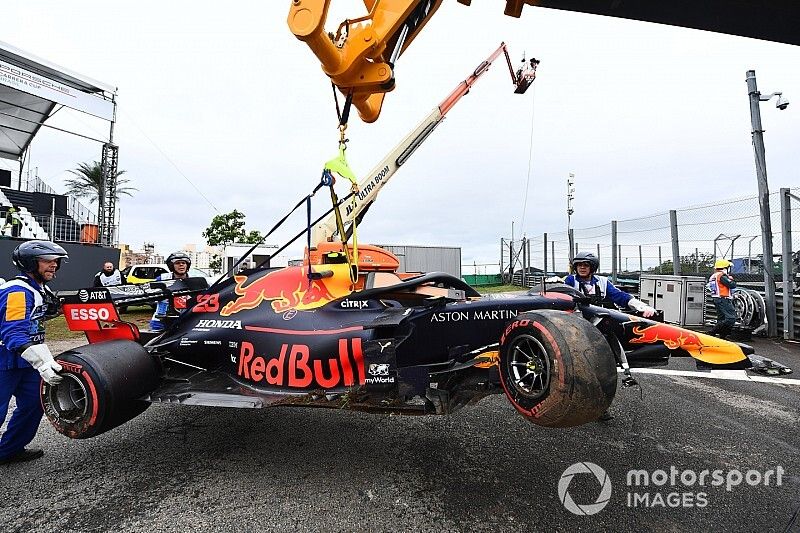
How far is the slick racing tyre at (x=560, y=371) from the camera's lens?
2.15 meters

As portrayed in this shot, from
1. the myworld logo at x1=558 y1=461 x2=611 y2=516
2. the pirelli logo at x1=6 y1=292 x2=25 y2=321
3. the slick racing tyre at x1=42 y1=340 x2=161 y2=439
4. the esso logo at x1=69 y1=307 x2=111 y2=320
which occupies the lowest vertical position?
the myworld logo at x1=558 y1=461 x2=611 y2=516

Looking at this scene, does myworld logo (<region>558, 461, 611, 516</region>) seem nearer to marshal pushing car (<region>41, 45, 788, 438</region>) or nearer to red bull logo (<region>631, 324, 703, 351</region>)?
marshal pushing car (<region>41, 45, 788, 438</region>)

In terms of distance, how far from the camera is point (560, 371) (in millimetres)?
2156

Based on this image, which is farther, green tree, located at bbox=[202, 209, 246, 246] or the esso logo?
green tree, located at bbox=[202, 209, 246, 246]

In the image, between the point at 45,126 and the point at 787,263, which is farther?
the point at 45,126

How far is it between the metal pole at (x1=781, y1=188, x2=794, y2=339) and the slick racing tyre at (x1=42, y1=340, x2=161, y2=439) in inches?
413

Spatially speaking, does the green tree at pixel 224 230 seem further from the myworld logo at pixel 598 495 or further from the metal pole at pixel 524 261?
the myworld logo at pixel 598 495

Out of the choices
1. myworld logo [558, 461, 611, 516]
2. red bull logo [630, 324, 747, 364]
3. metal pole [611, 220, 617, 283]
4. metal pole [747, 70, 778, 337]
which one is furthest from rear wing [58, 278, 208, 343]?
metal pole [611, 220, 617, 283]

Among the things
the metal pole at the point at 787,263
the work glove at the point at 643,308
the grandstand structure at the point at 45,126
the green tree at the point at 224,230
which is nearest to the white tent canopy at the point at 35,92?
the grandstand structure at the point at 45,126

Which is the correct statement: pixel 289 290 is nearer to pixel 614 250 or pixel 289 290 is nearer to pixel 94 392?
pixel 94 392

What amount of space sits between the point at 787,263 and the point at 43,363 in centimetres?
1121

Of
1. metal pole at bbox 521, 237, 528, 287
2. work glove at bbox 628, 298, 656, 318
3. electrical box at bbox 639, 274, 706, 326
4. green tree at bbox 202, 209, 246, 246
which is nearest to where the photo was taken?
work glove at bbox 628, 298, 656, 318

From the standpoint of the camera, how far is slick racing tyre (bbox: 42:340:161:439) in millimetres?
3027

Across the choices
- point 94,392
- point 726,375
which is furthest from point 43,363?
point 726,375
